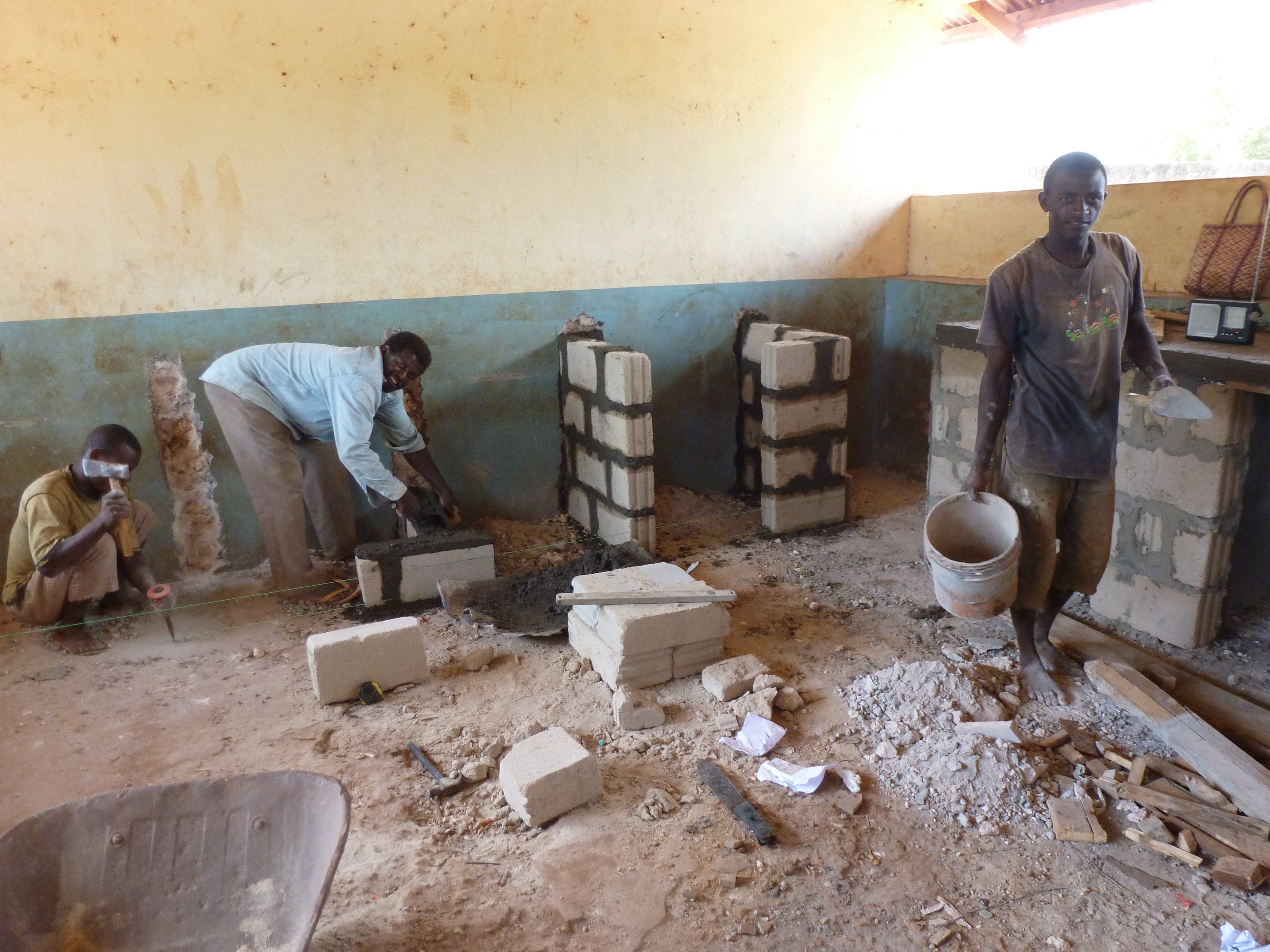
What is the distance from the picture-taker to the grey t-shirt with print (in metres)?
2.78

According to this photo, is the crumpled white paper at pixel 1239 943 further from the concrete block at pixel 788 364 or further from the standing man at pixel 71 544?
the standing man at pixel 71 544

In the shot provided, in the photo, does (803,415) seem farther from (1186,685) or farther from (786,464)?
(1186,685)

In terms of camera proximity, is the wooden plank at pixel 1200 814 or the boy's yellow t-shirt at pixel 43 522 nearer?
the wooden plank at pixel 1200 814

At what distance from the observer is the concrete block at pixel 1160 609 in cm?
351

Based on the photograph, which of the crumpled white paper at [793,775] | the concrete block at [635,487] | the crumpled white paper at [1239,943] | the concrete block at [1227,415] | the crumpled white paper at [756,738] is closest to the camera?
the crumpled white paper at [1239,943]

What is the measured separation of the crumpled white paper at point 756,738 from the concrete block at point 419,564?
5.67 ft

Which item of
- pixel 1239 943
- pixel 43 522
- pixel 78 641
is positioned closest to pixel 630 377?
pixel 43 522

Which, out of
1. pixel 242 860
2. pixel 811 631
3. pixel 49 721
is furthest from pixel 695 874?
pixel 49 721

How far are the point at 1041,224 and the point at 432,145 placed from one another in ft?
11.9

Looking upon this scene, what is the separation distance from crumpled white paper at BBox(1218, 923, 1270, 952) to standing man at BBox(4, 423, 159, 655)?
407cm

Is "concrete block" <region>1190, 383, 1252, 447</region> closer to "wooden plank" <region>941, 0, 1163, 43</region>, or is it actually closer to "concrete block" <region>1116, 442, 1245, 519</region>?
"concrete block" <region>1116, 442, 1245, 519</region>

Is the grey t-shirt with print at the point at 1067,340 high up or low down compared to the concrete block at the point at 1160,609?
up

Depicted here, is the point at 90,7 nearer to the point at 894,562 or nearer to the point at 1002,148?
the point at 894,562

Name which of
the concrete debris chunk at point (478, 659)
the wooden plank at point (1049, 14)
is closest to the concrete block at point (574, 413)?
the concrete debris chunk at point (478, 659)
